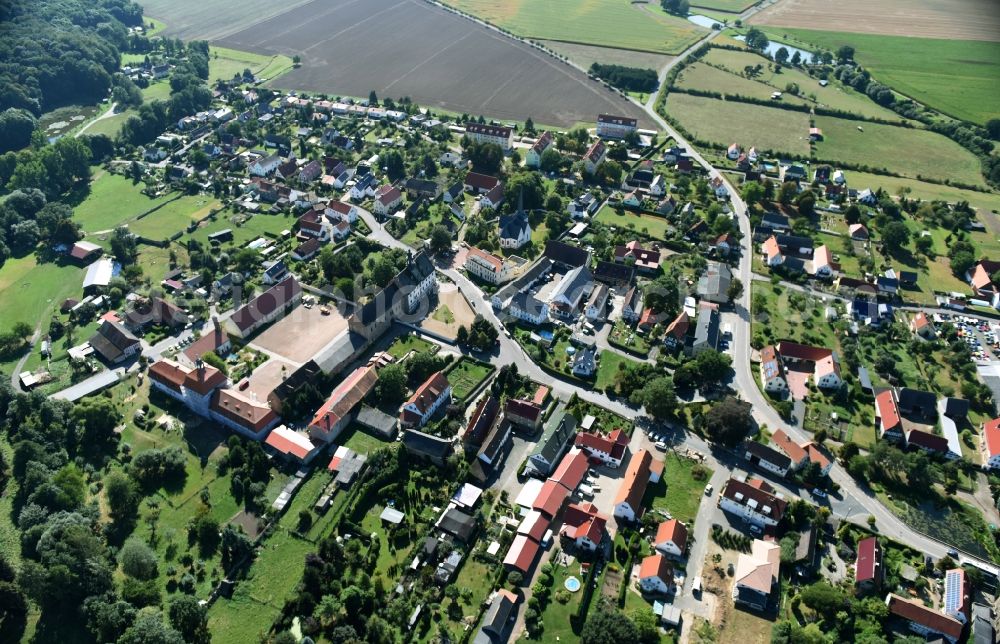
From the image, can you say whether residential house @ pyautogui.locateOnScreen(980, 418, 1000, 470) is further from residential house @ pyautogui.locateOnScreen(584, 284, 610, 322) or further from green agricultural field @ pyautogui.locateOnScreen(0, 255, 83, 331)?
green agricultural field @ pyautogui.locateOnScreen(0, 255, 83, 331)

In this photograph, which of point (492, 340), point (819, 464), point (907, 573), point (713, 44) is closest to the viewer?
point (907, 573)

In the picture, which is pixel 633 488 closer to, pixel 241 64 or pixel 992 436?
pixel 992 436

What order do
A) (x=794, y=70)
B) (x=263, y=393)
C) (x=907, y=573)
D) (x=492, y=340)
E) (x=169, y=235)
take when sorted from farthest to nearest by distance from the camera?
1. (x=794, y=70)
2. (x=169, y=235)
3. (x=492, y=340)
4. (x=263, y=393)
5. (x=907, y=573)

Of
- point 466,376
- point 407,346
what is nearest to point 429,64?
point 407,346

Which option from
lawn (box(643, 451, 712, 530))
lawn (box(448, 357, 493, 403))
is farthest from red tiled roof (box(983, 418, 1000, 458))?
lawn (box(448, 357, 493, 403))

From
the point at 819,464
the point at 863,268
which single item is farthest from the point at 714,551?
the point at 863,268

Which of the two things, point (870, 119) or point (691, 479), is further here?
point (870, 119)

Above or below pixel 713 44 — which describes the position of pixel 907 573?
below

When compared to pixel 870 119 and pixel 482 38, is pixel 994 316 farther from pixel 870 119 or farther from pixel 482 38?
pixel 482 38
